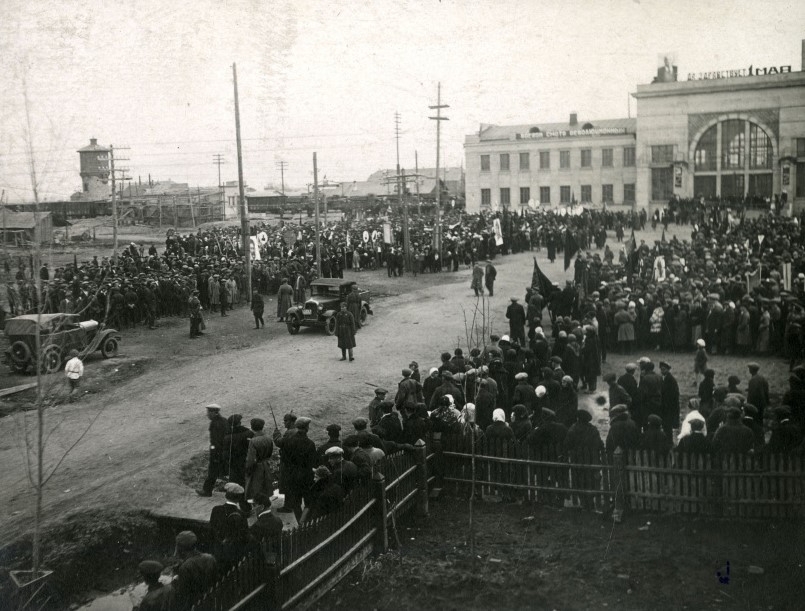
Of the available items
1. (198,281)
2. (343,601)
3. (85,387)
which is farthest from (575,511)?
(198,281)

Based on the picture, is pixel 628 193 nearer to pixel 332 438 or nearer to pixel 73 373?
pixel 73 373

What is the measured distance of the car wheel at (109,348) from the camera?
19531mm

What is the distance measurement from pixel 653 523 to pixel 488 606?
2890 mm

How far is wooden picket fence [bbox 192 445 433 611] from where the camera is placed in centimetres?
654

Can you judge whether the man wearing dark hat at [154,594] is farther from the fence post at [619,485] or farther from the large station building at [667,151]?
the large station building at [667,151]

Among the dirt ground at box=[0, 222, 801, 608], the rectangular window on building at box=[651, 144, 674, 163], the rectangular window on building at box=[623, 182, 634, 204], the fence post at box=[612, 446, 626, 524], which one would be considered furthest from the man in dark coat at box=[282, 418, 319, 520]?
the rectangular window on building at box=[623, 182, 634, 204]

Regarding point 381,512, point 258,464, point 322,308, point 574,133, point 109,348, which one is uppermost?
point 574,133

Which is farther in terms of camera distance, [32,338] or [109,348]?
[109,348]

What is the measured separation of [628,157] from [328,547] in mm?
63333

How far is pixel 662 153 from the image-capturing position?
58.9 metres

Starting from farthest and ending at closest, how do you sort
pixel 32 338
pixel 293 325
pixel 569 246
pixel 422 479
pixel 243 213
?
pixel 569 246
pixel 243 213
pixel 293 325
pixel 32 338
pixel 422 479

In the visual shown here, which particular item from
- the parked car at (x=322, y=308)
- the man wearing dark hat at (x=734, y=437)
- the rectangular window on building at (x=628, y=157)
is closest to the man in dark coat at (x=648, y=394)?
the man wearing dark hat at (x=734, y=437)

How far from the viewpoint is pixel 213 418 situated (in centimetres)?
1047

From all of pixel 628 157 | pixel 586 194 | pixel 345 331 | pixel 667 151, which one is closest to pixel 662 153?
pixel 667 151
